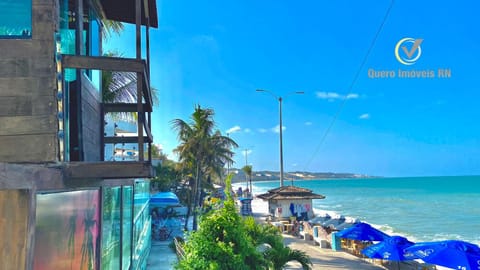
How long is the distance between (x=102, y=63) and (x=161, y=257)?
12944 millimetres

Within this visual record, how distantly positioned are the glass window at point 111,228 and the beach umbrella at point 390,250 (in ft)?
28.5

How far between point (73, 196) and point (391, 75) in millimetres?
17555

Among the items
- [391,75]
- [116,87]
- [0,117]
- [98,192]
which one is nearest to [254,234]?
[98,192]

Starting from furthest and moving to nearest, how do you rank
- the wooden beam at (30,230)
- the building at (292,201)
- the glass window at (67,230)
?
the building at (292,201)
the glass window at (67,230)
the wooden beam at (30,230)

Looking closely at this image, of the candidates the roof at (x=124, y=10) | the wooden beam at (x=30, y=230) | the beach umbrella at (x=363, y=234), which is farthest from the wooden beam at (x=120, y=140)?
the beach umbrella at (x=363, y=234)

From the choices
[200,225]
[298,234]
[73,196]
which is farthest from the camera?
[298,234]

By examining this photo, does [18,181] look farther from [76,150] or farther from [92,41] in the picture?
[92,41]

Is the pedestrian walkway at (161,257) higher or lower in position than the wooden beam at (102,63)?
lower

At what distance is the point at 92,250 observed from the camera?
4.59 meters

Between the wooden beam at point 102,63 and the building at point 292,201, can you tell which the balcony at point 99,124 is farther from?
the building at point 292,201

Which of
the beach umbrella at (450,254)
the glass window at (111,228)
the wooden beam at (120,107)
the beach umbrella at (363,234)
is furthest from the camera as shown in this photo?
the beach umbrella at (363,234)

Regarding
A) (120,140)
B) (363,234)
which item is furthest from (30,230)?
(363,234)

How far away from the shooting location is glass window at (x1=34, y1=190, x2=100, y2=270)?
2.71 m

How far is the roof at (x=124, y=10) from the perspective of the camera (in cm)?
629
